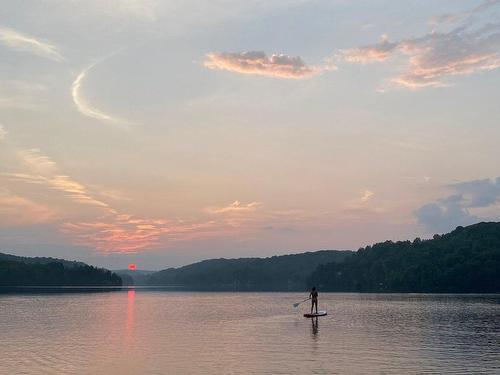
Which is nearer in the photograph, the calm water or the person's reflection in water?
the calm water

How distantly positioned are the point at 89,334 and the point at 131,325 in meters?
9.32

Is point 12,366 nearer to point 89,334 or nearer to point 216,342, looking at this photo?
point 216,342

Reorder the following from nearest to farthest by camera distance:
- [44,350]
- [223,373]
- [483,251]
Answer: [223,373] < [44,350] < [483,251]

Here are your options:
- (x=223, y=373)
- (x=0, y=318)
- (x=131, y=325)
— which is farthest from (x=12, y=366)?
(x=0, y=318)

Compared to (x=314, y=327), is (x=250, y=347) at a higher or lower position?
lower

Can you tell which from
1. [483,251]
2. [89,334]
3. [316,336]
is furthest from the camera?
[483,251]

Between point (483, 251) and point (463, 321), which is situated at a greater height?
point (483, 251)

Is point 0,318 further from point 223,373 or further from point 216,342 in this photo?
point 223,373

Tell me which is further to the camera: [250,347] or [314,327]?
[314,327]

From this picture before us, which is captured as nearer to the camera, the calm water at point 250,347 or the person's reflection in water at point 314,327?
the calm water at point 250,347

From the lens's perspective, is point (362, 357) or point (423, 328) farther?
point (423, 328)

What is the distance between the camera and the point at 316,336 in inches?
1817

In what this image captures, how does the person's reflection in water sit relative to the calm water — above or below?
above

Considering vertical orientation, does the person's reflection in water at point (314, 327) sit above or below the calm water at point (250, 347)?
above
